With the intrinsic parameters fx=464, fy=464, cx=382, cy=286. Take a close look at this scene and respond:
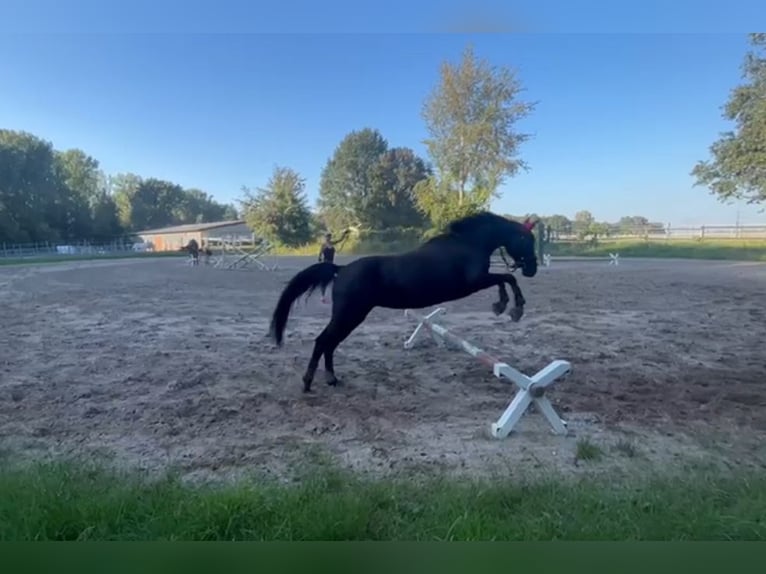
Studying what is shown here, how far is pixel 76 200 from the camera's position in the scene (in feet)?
7.02

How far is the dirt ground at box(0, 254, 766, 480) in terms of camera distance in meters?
1.74

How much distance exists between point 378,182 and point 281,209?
18.5 inches

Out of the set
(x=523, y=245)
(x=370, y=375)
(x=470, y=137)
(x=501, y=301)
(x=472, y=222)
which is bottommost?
(x=370, y=375)

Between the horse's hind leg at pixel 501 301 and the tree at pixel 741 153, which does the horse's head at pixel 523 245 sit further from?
the tree at pixel 741 153

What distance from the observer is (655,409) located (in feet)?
6.70

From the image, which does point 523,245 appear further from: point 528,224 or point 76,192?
point 76,192

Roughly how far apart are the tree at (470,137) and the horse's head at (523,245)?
7.5 inches

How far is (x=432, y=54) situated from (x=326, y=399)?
1574 millimetres

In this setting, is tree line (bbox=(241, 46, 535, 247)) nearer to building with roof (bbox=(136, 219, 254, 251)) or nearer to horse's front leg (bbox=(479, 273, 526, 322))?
→ building with roof (bbox=(136, 219, 254, 251))

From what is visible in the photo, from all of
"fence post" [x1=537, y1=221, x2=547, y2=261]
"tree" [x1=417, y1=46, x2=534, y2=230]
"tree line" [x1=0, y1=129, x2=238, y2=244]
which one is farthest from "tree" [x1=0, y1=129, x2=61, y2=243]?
"fence post" [x1=537, y1=221, x2=547, y2=261]

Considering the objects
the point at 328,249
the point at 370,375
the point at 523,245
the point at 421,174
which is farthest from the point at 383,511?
the point at 421,174

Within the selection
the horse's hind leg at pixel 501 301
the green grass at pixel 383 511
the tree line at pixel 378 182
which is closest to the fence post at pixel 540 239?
the tree line at pixel 378 182

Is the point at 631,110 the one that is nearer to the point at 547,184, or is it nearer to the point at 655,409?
the point at 547,184

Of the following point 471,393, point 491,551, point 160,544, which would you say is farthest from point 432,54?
point 160,544
